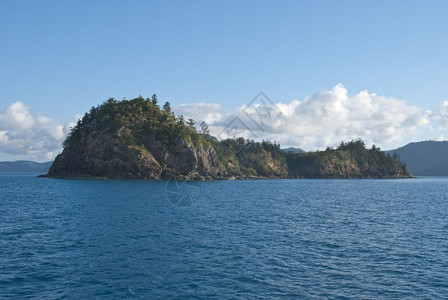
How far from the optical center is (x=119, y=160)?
177 m

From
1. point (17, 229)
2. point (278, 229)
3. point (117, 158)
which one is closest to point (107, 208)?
point (17, 229)

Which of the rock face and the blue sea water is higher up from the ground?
the rock face

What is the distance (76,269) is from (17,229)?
22770 millimetres

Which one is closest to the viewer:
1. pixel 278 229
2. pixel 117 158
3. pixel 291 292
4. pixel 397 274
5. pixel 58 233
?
pixel 291 292

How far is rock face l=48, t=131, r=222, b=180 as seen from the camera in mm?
177375

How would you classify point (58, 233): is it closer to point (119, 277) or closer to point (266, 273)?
point (119, 277)

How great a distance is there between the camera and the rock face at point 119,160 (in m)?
177

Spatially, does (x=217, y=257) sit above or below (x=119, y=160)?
below

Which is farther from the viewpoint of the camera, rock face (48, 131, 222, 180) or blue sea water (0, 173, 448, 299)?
rock face (48, 131, 222, 180)

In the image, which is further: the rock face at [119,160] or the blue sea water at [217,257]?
Answer: the rock face at [119,160]

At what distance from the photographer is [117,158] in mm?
177500

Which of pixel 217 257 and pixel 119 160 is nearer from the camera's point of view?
pixel 217 257

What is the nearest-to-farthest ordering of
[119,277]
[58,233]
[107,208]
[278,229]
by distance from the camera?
[119,277] → [58,233] → [278,229] → [107,208]

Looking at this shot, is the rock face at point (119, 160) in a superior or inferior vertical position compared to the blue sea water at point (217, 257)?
superior
